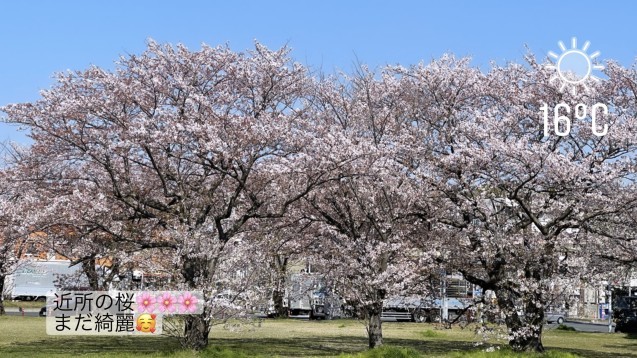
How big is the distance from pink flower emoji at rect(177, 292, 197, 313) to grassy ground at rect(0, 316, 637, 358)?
0.95 m

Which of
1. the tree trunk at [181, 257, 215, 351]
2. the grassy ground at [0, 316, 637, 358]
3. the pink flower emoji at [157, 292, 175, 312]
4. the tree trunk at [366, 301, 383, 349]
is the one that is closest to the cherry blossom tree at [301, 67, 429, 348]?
the tree trunk at [366, 301, 383, 349]

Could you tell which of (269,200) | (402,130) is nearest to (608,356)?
(402,130)

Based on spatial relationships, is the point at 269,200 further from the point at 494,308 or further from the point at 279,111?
the point at 494,308

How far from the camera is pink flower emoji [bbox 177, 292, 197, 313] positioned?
688 inches

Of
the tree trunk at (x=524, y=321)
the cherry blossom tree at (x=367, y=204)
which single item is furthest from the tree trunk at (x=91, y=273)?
the tree trunk at (x=524, y=321)

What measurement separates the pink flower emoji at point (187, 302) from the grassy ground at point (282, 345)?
95 cm

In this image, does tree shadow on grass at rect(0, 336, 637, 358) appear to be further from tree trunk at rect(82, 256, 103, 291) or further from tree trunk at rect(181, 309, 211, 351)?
tree trunk at rect(82, 256, 103, 291)

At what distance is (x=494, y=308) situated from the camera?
63.0 feet

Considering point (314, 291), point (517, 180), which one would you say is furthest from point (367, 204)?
point (314, 291)

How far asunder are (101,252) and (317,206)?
5.65 metres

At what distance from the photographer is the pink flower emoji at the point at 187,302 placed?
17.5 metres

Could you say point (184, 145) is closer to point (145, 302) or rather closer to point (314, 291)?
point (145, 302)

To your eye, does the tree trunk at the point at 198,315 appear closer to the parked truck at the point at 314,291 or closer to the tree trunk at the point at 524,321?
the parked truck at the point at 314,291

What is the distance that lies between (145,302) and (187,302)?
1.00m
